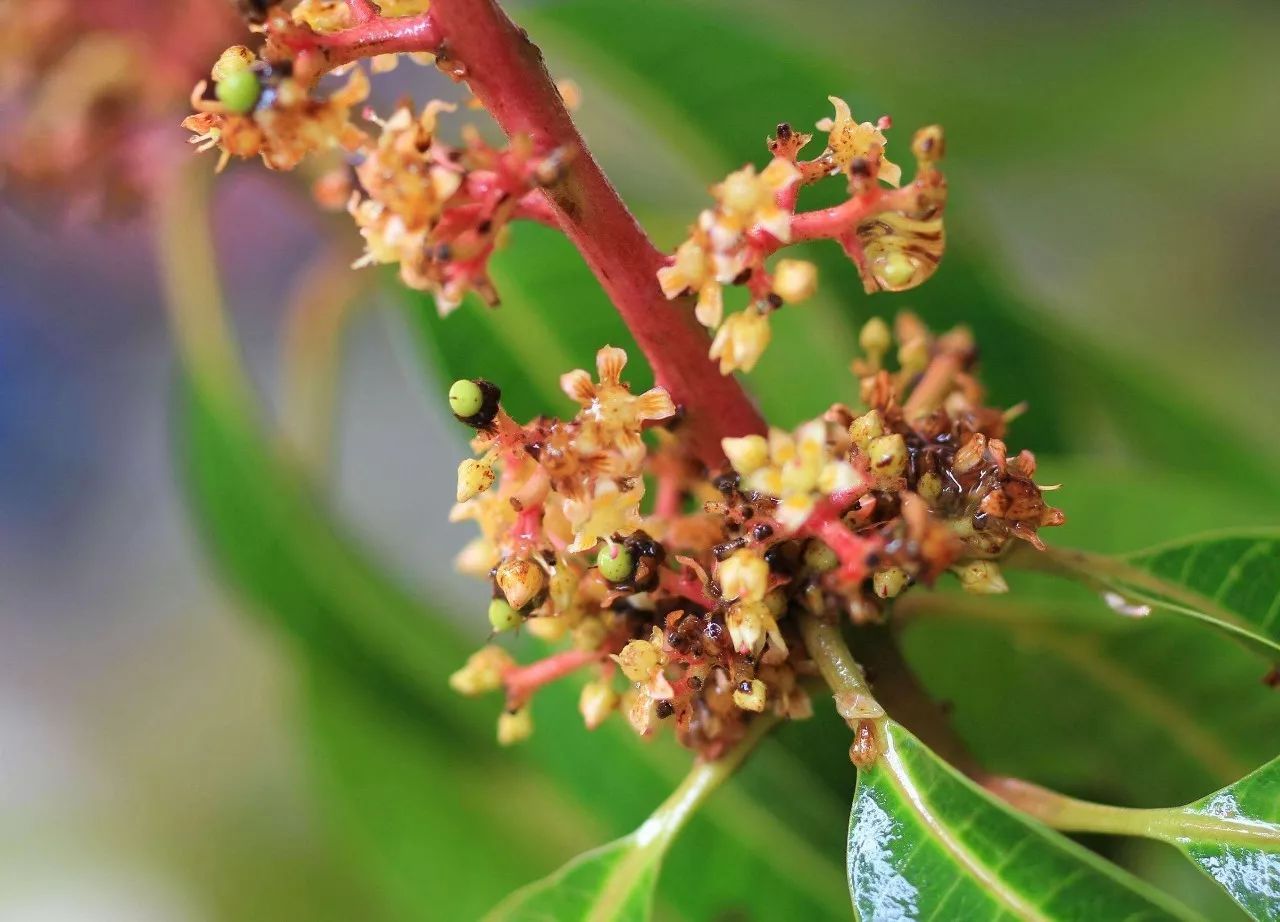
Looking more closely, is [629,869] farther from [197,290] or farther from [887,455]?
[197,290]

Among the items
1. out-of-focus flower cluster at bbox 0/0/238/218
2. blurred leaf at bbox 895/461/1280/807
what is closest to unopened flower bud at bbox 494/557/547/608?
blurred leaf at bbox 895/461/1280/807

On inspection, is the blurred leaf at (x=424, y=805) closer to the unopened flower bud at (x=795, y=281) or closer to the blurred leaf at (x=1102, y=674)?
the blurred leaf at (x=1102, y=674)

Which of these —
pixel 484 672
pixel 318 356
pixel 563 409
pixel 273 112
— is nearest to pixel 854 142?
pixel 273 112

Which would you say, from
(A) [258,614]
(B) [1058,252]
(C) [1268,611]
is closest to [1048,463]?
(C) [1268,611]

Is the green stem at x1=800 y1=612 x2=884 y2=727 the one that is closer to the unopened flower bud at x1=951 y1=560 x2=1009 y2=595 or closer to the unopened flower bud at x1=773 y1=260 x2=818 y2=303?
the unopened flower bud at x1=951 y1=560 x2=1009 y2=595

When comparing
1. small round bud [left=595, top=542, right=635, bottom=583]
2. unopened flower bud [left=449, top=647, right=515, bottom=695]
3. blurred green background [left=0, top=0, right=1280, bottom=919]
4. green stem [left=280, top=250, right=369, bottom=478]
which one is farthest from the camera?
green stem [left=280, top=250, right=369, bottom=478]

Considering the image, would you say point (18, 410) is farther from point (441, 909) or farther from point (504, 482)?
point (504, 482)
